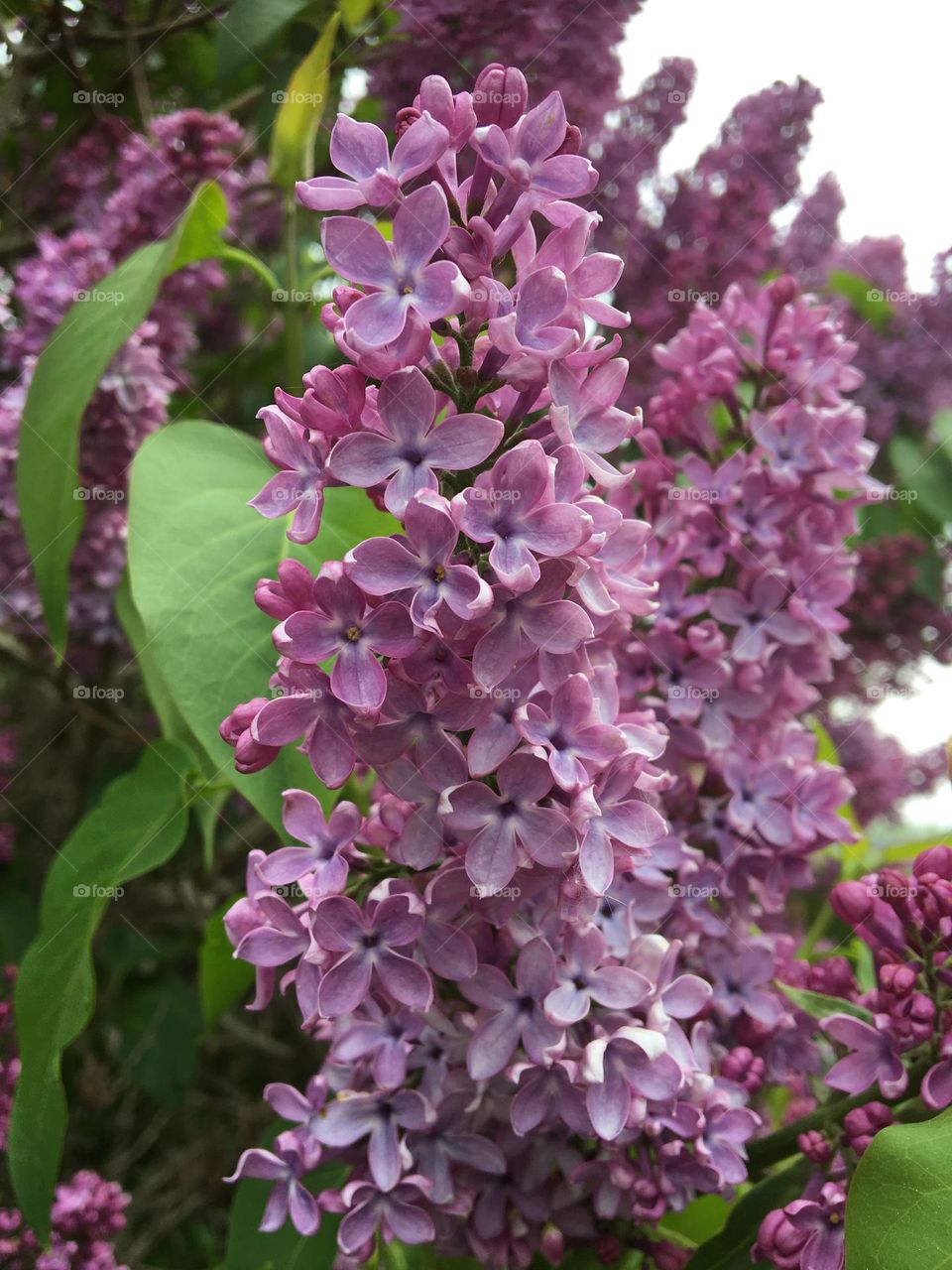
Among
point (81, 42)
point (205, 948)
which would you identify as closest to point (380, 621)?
point (205, 948)

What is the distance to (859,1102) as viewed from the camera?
865 millimetres

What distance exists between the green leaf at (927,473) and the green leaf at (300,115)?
1.34 meters

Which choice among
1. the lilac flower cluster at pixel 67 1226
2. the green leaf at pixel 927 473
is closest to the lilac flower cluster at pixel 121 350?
the lilac flower cluster at pixel 67 1226

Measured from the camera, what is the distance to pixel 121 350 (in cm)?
142

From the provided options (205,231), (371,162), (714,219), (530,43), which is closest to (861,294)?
(714,219)

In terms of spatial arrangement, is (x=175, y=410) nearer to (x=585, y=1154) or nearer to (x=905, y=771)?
(x=585, y=1154)

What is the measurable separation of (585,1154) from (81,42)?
1720mm

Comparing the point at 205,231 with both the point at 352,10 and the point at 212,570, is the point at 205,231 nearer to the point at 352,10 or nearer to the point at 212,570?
the point at 352,10

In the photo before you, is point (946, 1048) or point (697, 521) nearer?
point (946, 1048)

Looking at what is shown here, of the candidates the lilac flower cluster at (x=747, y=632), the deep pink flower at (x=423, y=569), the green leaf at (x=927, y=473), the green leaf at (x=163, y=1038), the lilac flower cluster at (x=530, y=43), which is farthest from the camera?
the green leaf at (x=927, y=473)

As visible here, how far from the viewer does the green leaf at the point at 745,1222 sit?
880 millimetres

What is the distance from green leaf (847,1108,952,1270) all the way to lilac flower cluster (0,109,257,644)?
3.75ft

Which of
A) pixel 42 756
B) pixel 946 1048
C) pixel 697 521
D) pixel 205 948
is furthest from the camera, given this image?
pixel 42 756

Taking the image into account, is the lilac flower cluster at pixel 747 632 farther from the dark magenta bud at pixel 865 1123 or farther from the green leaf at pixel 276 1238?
the green leaf at pixel 276 1238
